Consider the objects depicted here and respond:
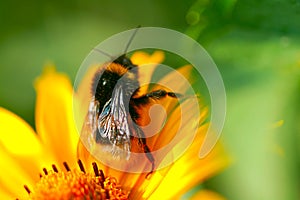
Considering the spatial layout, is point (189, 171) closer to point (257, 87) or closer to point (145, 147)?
point (145, 147)

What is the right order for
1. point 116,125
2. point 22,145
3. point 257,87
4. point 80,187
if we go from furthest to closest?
point 22,145
point 80,187
point 116,125
point 257,87

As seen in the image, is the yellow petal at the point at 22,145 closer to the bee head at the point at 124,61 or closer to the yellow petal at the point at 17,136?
the yellow petal at the point at 17,136

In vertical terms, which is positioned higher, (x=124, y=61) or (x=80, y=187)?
(x=124, y=61)

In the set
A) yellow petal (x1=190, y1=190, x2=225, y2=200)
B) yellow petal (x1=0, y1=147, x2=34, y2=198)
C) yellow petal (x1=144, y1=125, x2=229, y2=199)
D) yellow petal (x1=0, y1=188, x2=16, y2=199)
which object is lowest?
yellow petal (x1=190, y1=190, x2=225, y2=200)

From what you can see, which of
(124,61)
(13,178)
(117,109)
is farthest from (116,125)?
(13,178)

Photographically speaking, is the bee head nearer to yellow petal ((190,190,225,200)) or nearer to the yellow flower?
the yellow flower

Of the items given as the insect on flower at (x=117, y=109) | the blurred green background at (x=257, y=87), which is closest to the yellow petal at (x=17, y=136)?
the insect on flower at (x=117, y=109)

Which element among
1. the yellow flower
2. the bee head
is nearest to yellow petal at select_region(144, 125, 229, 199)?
the yellow flower

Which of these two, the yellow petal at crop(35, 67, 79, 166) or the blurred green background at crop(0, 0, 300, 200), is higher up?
the yellow petal at crop(35, 67, 79, 166)
